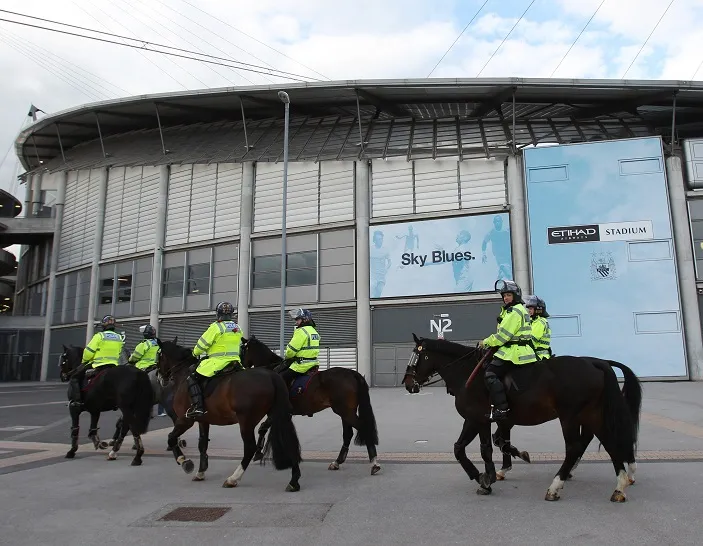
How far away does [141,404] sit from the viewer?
882cm

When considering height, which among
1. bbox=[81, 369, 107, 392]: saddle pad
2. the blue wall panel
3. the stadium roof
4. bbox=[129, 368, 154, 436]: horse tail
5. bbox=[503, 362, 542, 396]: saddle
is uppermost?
the stadium roof

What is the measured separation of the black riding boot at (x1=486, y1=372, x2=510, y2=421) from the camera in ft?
20.3

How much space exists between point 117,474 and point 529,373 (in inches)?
238

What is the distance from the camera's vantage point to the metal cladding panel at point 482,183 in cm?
2467

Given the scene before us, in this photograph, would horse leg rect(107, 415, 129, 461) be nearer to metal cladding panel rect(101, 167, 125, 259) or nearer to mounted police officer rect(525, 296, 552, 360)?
mounted police officer rect(525, 296, 552, 360)

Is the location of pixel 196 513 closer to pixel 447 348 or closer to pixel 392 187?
pixel 447 348

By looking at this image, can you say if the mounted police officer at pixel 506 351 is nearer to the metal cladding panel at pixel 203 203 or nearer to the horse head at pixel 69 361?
the horse head at pixel 69 361

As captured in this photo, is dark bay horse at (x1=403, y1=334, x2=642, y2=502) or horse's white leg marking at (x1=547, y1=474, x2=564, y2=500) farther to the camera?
dark bay horse at (x1=403, y1=334, x2=642, y2=502)

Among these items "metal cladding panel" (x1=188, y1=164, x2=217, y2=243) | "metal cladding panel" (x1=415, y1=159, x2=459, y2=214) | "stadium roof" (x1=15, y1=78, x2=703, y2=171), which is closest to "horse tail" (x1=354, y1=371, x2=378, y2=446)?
"metal cladding panel" (x1=415, y1=159, x2=459, y2=214)

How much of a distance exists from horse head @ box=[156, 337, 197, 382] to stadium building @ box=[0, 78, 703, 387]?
17189 mm

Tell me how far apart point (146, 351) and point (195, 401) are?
12.8ft

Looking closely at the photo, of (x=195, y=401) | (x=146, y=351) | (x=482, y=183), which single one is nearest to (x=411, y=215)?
(x=482, y=183)

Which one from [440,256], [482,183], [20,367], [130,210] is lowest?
[20,367]

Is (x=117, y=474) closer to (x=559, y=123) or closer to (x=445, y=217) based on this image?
(x=445, y=217)
